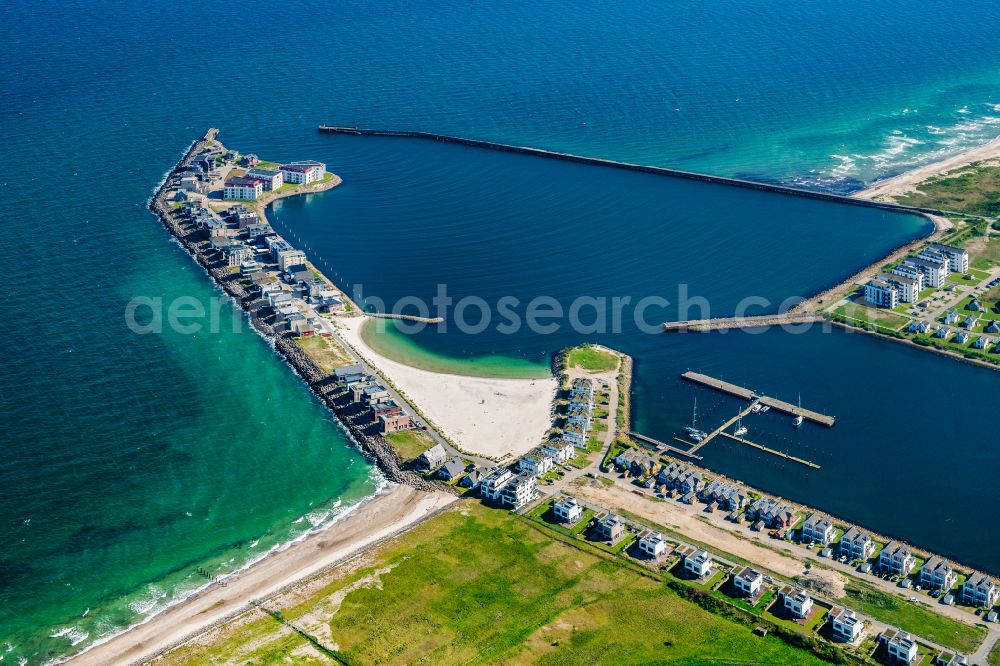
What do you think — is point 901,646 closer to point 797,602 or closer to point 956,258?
point 797,602

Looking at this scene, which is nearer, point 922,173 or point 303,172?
point 303,172

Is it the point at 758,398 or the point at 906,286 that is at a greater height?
the point at 906,286

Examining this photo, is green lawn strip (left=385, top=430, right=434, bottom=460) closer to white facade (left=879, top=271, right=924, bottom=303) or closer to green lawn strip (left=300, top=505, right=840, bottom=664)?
green lawn strip (left=300, top=505, right=840, bottom=664)

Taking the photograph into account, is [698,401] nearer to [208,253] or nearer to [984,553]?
[984,553]

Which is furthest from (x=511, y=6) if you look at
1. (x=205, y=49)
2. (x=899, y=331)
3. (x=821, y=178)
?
(x=899, y=331)

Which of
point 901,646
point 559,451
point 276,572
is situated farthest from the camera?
point 559,451

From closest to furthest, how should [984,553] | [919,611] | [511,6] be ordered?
[919,611]
[984,553]
[511,6]

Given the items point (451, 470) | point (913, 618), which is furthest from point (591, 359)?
point (913, 618)
